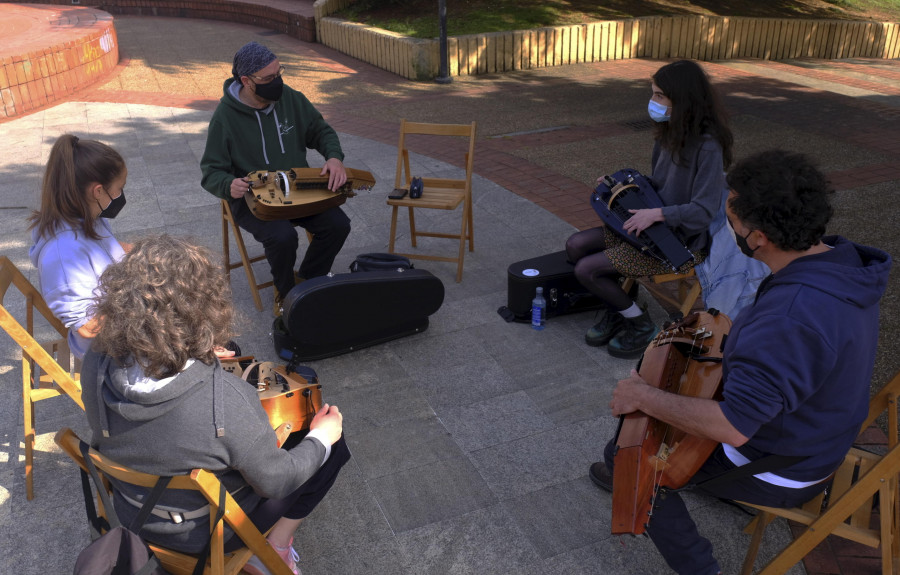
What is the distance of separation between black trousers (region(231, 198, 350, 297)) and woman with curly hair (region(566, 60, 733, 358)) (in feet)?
4.96

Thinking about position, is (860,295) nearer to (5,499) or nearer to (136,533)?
(136,533)

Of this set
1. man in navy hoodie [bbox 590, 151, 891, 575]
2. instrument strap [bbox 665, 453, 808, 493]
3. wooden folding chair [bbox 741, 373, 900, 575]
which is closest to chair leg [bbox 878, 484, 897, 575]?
wooden folding chair [bbox 741, 373, 900, 575]

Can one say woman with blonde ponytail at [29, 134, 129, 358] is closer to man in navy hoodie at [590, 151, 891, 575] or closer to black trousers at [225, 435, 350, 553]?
black trousers at [225, 435, 350, 553]

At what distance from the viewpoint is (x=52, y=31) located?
33.2ft

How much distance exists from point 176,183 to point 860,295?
581 cm

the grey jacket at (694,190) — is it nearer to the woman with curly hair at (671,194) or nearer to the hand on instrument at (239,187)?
the woman with curly hair at (671,194)

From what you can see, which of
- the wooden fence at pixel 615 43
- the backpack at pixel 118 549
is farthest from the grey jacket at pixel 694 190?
the wooden fence at pixel 615 43

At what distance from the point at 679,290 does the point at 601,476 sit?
1600mm

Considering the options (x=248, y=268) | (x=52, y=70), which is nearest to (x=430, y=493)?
(x=248, y=268)

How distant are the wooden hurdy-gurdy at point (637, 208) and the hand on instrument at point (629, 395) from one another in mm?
1394

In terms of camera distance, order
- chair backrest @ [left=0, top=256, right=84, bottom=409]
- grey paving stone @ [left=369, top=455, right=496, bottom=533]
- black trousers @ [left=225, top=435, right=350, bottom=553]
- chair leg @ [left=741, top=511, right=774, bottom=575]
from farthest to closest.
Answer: grey paving stone @ [left=369, top=455, right=496, bottom=533], chair backrest @ [left=0, top=256, right=84, bottom=409], chair leg @ [left=741, top=511, right=774, bottom=575], black trousers @ [left=225, top=435, right=350, bottom=553]

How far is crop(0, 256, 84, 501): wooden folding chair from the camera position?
275 centimetres

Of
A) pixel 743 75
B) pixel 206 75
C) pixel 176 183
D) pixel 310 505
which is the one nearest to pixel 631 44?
pixel 743 75

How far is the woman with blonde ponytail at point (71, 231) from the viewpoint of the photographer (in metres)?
2.82
